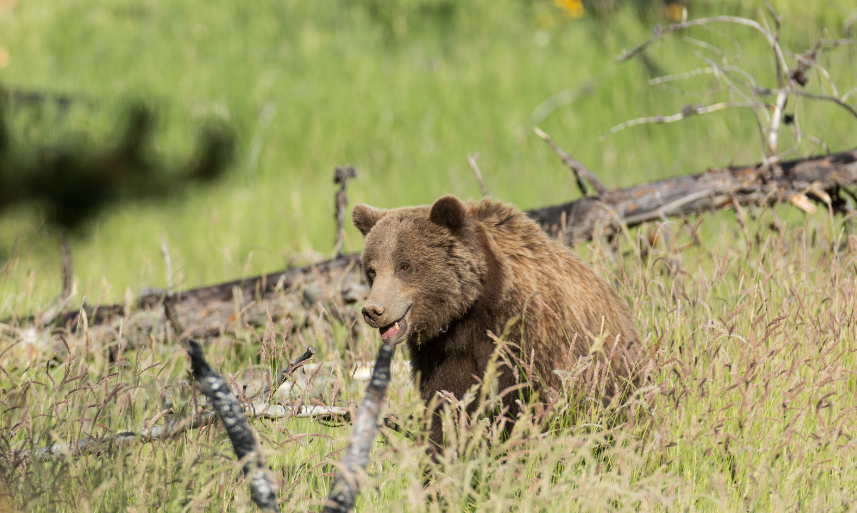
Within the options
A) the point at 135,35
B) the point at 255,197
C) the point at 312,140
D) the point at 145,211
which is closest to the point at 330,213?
the point at 255,197

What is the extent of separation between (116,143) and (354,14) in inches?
360

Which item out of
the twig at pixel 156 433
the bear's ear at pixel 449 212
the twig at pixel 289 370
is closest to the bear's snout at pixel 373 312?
the twig at pixel 289 370

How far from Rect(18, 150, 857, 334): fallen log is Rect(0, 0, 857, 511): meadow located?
0.62 feet

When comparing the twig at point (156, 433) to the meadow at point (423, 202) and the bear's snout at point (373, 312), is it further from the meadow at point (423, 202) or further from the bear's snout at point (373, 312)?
the bear's snout at point (373, 312)

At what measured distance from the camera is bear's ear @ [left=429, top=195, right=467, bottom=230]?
2.84m

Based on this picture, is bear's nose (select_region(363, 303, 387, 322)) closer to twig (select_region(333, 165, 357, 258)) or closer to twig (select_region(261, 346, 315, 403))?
twig (select_region(261, 346, 315, 403))

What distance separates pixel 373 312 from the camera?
8.82 ft

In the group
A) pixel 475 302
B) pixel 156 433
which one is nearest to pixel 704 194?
pixel 475 302

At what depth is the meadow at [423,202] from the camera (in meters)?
2.36

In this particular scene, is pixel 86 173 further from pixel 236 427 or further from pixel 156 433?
pixel 236 427

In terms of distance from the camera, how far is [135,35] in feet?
35.5

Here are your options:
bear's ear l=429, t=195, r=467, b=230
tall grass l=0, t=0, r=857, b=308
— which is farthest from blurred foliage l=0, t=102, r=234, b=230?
tall grass l=0, t=0, r=857, b=308

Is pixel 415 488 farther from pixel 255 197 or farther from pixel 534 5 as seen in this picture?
pixel 534 5

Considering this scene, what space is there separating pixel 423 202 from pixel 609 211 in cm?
331
